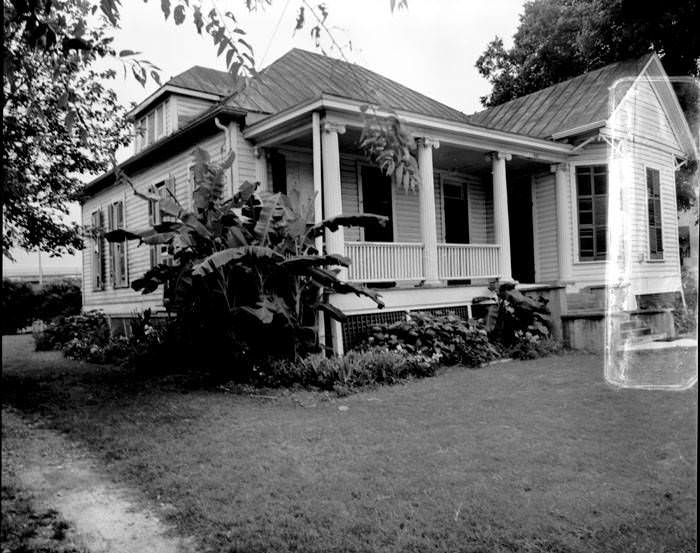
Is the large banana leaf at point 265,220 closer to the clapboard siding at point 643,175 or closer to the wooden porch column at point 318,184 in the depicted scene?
the wooden porch column at point 318,184

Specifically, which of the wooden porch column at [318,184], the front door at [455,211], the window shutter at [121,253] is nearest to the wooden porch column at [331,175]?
the wooden porch column at [318,184]

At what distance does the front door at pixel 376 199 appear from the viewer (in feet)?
40.7

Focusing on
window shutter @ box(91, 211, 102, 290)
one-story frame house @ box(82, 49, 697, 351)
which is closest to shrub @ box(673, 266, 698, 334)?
one-story frame house @ box(82, 49, 697, 351)

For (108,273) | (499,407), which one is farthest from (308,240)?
(108,273)

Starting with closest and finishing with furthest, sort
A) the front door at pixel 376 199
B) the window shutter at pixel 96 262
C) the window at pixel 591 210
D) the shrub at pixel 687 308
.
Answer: the shrub at pixel 687 308
the window at pixel 591 210
the front door at pixel 376 199
the window shutter at pixel 96 262

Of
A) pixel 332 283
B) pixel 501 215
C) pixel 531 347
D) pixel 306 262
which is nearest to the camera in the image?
pixel 306 262

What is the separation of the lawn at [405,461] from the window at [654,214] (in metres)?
1.62

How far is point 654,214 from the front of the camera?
237 centimetres

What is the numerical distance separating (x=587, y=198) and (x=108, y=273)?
12.0m

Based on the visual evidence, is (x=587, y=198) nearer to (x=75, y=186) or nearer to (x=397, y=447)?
(x=397, y=447)

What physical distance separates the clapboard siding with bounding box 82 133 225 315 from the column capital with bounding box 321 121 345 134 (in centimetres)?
292

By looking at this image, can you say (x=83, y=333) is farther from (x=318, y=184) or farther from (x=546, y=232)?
(x=546, y=232)

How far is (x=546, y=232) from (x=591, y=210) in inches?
198

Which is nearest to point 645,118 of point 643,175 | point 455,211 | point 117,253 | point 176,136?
point 643,175
